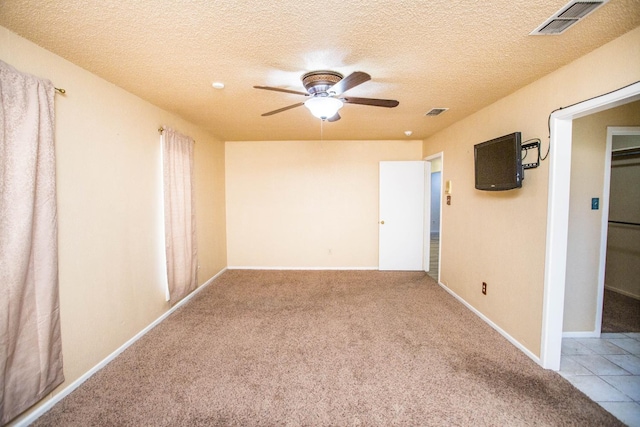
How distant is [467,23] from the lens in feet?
4.96

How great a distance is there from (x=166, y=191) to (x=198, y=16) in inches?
80.1

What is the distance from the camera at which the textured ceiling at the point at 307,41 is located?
1394mm

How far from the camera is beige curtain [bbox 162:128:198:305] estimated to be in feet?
9.91

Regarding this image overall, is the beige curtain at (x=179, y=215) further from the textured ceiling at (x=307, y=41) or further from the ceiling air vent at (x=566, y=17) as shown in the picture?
the ceiling air vent at (x=566, y=17)

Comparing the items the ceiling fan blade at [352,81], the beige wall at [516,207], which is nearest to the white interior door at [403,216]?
the beige wall at [516,207]

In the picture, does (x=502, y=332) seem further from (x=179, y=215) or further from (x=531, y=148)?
(x=179, y=215)

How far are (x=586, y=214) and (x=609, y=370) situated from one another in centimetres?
135

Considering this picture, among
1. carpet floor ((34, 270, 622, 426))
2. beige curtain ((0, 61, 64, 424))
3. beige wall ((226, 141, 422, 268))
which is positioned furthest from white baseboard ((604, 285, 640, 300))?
beige curtain ((0, 61, 64, 424))

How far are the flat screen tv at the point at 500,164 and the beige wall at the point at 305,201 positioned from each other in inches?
86.1

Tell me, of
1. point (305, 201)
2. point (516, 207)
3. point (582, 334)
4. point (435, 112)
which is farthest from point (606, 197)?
point (305, 201)

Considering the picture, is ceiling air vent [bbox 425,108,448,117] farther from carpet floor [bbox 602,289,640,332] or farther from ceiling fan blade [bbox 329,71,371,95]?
carpet floor [bbox 602,289,640,332]

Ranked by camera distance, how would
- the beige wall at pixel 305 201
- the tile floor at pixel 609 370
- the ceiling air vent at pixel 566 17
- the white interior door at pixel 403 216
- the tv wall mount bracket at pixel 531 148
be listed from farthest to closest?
the beige wall at pixel 305 201, the white interior door at pixel 403 216, the tv wall mount bracket at pixel 531 148, the tile floor at pixel 609 370, the ceiling air vent at pixel 566 17

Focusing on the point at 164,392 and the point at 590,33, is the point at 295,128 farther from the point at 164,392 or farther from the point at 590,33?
the point at 164,392

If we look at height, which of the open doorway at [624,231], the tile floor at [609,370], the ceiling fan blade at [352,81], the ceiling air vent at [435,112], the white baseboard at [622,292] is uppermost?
the ceiling air vent at [435,112]
